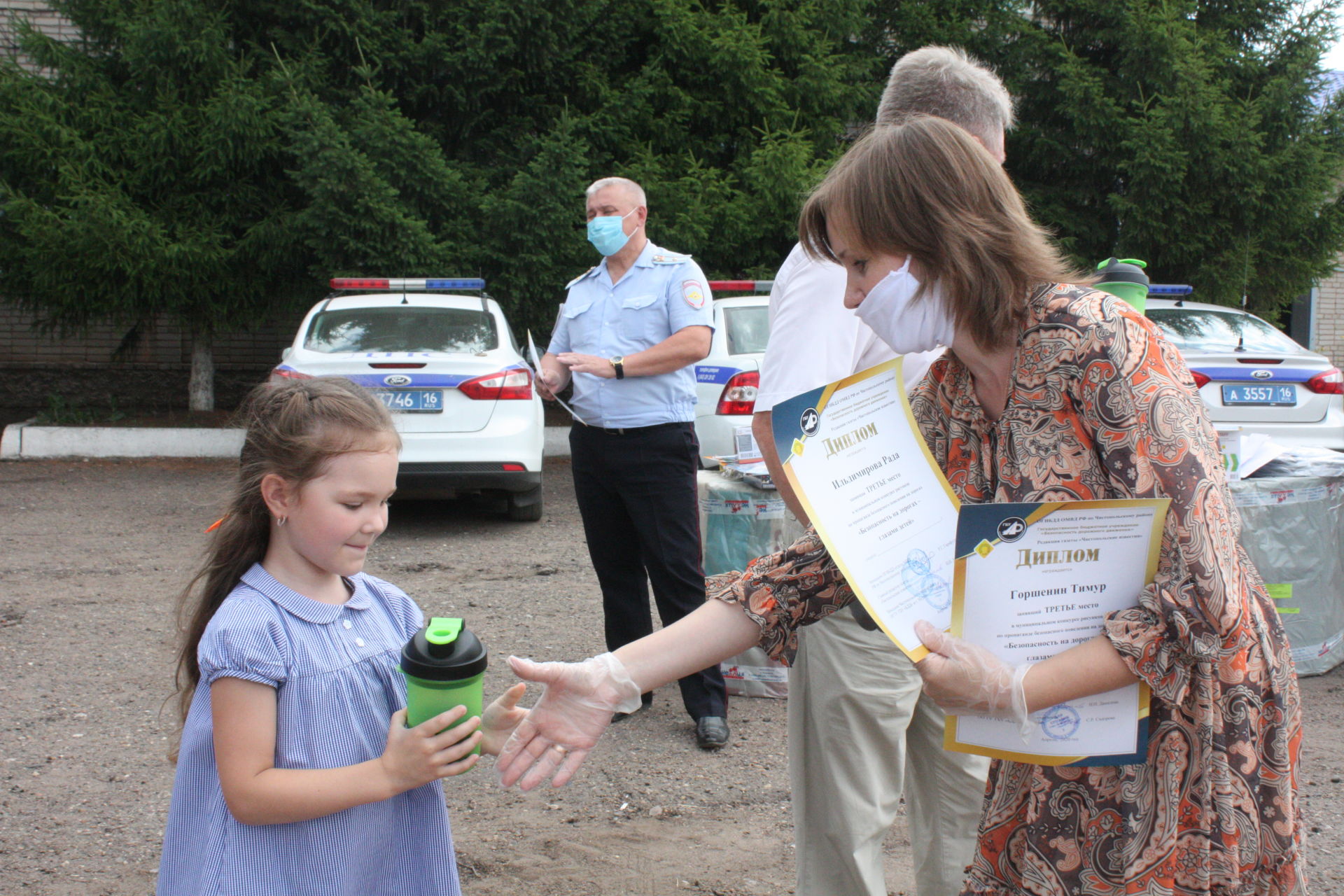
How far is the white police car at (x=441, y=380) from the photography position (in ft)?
24.1

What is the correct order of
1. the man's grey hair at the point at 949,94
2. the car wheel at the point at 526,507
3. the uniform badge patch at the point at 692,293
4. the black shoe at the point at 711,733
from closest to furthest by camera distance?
the man's grey hair at the point at 949,94
the black shoe at the point at 711,733
the uniform badge patch at the point at 692,293
the car wheel at the point at 526,507

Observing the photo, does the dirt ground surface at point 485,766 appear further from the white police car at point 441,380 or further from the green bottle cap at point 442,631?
the green bottle cap at point 442,631

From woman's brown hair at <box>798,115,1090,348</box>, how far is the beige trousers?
1.15 m

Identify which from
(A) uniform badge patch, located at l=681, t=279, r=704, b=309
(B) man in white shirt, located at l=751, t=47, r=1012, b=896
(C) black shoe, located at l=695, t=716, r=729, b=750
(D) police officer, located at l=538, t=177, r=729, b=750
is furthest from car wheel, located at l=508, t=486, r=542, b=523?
(B) man in white shirt, located at l=751, t=47, r=1012, b=896

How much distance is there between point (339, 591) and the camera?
183cm

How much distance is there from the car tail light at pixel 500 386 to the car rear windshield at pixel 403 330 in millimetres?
312

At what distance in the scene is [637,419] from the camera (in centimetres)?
407

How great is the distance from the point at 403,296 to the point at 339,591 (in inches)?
266

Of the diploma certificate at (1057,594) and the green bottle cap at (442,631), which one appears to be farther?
the green bottle cap at (442,631)

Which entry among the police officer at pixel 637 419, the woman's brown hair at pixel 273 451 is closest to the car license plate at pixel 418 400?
the police officer at pixel 637 419

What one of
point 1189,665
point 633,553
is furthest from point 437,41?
point 1189,665

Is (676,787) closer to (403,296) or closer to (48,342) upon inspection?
(403,296)

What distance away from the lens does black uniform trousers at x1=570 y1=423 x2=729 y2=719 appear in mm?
3977

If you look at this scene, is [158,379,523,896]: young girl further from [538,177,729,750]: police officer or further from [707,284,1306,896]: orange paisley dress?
[538,177,729,750]: police officer
